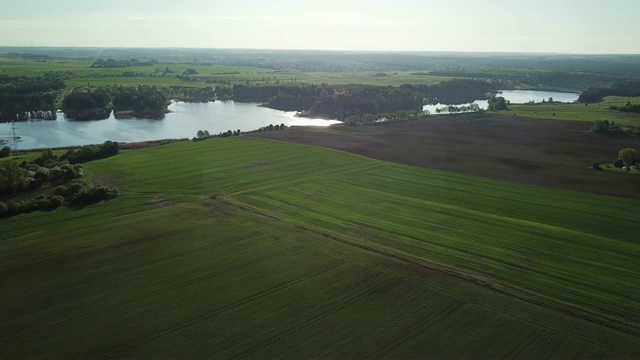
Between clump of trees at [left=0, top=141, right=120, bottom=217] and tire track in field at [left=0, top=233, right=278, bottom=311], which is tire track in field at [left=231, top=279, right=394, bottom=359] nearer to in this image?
tire track in field at [left=0, top=233, right=278, bottom=311]

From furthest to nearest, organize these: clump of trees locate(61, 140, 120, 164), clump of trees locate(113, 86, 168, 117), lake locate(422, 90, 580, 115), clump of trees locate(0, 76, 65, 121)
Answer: lake locate(422, 90, 580, 115)
clump of trees locate(113, 86, 168, 117)
clump of trees locate(0, 76, 65, 121)
clump of trees locate(61, 140, 120, 164)

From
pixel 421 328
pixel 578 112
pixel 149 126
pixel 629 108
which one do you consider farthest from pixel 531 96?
pixel 421 328

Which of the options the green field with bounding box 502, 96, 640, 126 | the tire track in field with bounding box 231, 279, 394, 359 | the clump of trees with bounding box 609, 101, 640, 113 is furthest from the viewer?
the clump of trees with bounding box 609, 101, 640, 113

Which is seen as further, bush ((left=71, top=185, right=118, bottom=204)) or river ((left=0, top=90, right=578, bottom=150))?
river ((left=0, top=90, right=578, bottom=150))

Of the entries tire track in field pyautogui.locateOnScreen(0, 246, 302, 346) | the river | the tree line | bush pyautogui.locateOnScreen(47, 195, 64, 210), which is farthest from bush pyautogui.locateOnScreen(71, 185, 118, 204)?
the tree line

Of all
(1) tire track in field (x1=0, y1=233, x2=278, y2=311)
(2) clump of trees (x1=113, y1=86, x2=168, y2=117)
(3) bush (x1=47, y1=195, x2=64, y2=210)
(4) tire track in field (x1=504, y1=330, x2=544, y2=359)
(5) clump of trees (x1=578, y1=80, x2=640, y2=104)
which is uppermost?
(5) clump of trees (x1=578, y1=80, x2=640, y2=104)

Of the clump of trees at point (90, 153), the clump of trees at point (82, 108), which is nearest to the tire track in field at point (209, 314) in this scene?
the clump of trees at point (90, 153)

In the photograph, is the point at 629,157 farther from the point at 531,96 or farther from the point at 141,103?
the point at 531,96
